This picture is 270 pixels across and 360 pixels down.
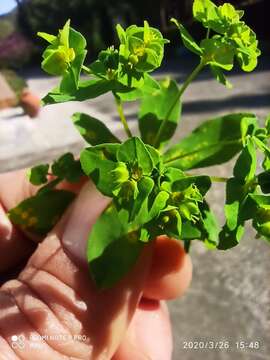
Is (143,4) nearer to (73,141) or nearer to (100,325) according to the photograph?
(73,141)

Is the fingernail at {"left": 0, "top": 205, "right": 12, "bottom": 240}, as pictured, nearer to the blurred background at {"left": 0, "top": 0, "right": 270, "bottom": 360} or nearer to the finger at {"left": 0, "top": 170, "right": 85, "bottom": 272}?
the finger at {"left": 0, "top": 170, "right": 85, "bottom": 272}

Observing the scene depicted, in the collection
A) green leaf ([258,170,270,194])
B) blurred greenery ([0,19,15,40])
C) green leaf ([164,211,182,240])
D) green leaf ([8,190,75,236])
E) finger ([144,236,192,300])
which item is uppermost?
green leaf ([164,211,182,240])

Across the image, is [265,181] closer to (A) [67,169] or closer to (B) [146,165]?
(B) [146,165]

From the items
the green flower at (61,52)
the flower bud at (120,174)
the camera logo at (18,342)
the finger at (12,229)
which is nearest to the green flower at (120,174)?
the flower bud at (120,174)

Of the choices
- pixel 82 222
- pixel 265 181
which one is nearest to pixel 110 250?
pixel 82 222

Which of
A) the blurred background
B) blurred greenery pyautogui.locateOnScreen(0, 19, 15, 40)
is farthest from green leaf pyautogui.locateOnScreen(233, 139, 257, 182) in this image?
blurred greenery pyautogui.locateOnScreen(0, 19, 15, 40)

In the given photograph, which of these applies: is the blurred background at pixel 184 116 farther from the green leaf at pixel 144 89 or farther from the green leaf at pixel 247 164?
the green leaf at pixel 247 164
